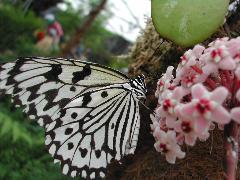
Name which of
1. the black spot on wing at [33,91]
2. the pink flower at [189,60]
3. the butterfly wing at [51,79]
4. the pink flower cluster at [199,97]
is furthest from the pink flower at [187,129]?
the black spot on wing at [33,91]

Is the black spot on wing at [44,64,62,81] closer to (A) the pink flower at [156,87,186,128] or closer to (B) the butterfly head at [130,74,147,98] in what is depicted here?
(B) the butterfly head at [130,74,147,98]

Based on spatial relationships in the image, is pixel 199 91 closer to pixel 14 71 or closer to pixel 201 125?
pixel 201 125

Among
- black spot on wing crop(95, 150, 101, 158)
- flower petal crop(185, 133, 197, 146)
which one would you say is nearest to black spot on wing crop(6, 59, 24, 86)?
black spot on wing crop(95, 150, 101, 158)

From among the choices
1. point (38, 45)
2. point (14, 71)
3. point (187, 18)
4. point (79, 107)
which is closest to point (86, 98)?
point (79, 107)

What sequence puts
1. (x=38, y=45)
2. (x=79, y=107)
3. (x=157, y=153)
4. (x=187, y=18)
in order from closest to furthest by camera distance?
(x=187, y=18)
(x=157, y=153)
(x=79, y=107)
(x=38, y=45)

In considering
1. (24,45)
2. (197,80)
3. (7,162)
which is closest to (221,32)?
(197,80)

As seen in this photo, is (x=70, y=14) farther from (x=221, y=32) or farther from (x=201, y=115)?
(x=201, y=115)
